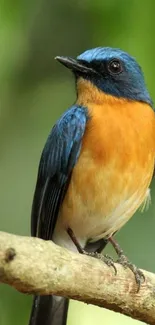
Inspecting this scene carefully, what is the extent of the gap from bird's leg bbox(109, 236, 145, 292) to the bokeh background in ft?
0.19

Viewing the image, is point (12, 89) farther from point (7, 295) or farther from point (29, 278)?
point (29, 278)

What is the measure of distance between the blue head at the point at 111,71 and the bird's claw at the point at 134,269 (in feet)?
3.13

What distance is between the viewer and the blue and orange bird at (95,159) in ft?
16.1

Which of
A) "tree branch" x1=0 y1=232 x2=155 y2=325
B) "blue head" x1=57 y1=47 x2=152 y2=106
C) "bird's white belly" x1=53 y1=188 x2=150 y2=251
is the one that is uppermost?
"blue head" x1=57 y1=47 x2=152 y2=106

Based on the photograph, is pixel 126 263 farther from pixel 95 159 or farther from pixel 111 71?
pixel 111 71

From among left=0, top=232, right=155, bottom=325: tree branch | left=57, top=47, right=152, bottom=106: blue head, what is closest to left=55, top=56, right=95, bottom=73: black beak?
left=57, top=47, right=152, bottom=106: blue head

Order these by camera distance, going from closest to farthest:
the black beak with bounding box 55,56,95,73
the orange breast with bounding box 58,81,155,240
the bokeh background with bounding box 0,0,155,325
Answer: the bokeh background with bounding box 0,0,155,325
the orange breast with bounding box 58,81,155,240
the black beak with bounding box 55,56,95,73

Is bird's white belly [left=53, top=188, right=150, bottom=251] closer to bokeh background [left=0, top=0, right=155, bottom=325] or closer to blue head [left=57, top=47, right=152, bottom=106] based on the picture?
bokeh background [left=0, top=0, right=155, bottom=325]

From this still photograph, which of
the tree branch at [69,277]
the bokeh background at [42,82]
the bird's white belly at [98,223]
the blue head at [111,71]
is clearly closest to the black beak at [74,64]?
the blue head at [111,71]

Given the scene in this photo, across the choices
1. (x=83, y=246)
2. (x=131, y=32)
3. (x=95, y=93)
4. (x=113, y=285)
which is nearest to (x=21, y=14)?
(x=131, y=32)

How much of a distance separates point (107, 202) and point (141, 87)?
791 mm

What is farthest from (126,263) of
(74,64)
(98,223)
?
(74,64)

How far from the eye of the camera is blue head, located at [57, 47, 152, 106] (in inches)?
202

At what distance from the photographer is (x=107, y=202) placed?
4.95 m
